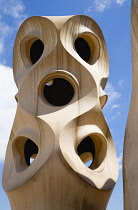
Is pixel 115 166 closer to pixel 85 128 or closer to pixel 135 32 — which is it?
pixel 85 128

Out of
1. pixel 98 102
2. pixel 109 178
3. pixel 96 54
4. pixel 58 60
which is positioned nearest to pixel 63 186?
pixel 109 178

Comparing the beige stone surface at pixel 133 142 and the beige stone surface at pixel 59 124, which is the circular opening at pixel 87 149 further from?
the beige stone surface at pixel 133 142

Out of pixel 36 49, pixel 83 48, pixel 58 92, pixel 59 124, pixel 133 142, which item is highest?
pixel 36 49

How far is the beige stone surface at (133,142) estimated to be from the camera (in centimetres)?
856

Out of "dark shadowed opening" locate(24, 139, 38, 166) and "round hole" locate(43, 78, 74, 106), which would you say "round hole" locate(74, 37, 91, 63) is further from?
"dark shadowed opening" locate(24, 139, 38, 166)

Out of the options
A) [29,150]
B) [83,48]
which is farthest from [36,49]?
[29,150]

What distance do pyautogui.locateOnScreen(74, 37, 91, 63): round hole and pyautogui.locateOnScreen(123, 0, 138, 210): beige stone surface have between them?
4506mm

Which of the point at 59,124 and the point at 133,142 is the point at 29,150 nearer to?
the point at 59,124

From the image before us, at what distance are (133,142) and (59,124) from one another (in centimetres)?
304

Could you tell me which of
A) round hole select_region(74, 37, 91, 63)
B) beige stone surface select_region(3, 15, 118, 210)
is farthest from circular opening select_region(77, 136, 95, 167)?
round hole select_region(74, 37, 91, 63)

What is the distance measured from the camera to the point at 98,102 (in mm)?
12516

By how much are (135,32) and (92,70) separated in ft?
12.1

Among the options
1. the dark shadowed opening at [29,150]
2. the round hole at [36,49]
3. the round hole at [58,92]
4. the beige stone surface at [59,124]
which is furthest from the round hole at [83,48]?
the dark shadowed opening at [29,150]

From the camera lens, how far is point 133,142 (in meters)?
9.30
